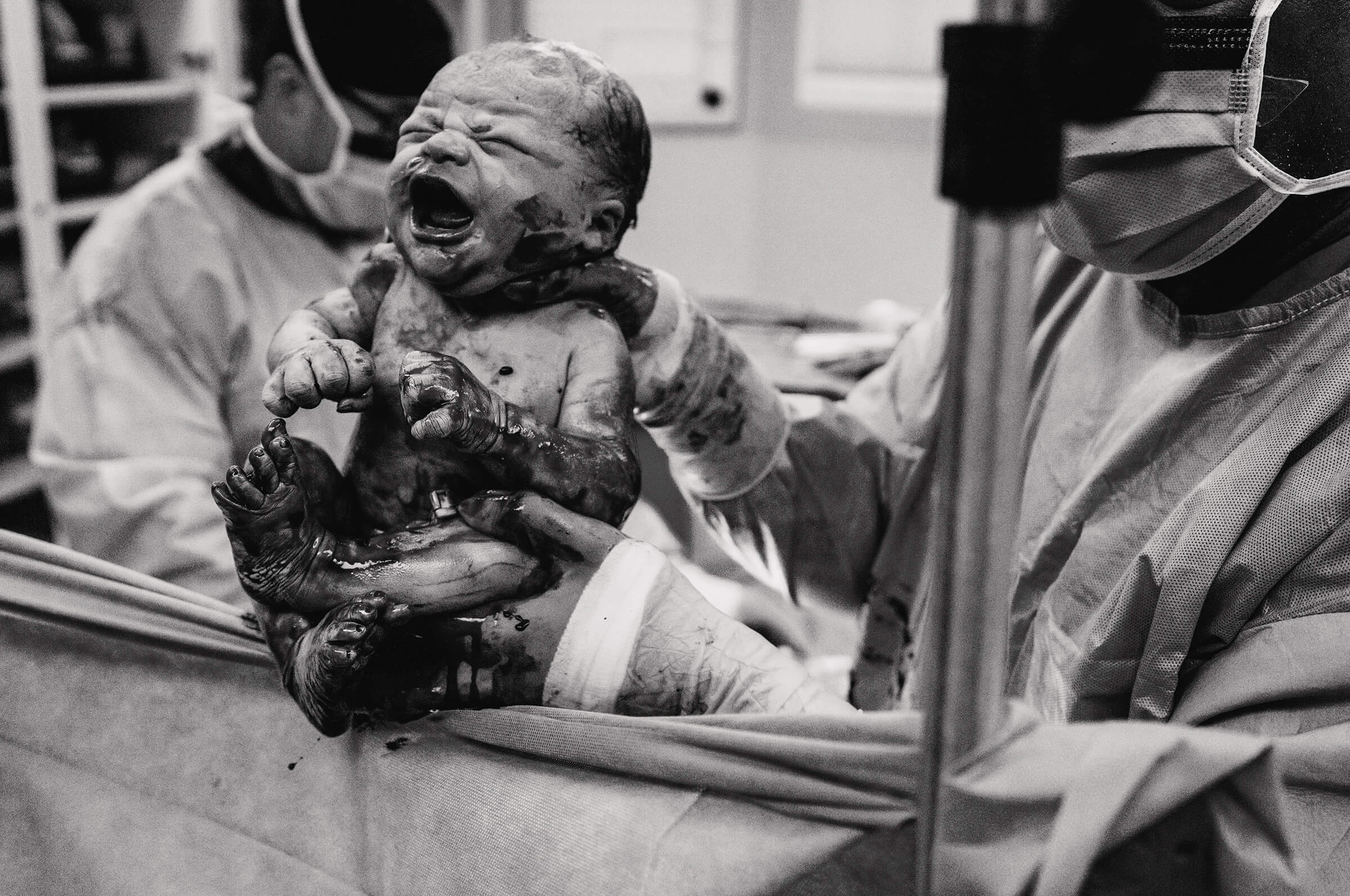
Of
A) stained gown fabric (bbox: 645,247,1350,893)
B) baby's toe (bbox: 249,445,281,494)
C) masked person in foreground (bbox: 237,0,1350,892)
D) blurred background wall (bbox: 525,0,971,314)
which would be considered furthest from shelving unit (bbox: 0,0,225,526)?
baby's toe (bbox: 249,445,281,494)

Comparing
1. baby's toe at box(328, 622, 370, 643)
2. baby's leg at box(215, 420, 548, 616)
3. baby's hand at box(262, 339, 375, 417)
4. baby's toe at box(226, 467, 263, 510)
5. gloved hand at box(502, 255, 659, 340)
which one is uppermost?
gloved hand at box(502, 255, 659, 340)

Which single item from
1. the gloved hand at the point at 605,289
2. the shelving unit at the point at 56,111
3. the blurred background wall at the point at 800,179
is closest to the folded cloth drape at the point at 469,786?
the gloved hand at the point at 605,289

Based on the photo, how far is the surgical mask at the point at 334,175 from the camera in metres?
1.67

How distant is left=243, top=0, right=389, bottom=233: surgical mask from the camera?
167cm

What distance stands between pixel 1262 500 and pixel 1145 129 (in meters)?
0.29

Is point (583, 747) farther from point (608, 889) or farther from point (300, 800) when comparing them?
point (300, 800)

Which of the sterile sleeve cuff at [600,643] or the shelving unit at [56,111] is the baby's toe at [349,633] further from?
the shelving unit at [56,111]

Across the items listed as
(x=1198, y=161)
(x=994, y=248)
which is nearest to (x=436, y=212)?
(x=994, y=248)

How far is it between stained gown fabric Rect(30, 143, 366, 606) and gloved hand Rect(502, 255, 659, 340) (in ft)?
3.14

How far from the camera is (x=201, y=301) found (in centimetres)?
182

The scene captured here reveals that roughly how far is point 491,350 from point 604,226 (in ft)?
0.35

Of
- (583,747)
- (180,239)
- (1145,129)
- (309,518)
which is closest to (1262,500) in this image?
(1145,129)

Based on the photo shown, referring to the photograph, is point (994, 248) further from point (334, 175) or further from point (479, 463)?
point (334, 175)

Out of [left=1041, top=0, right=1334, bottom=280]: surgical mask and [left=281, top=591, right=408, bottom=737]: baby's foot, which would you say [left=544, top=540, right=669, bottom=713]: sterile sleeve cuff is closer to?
[left=281, top=591, right=408, bottom=737]: baby's foot
